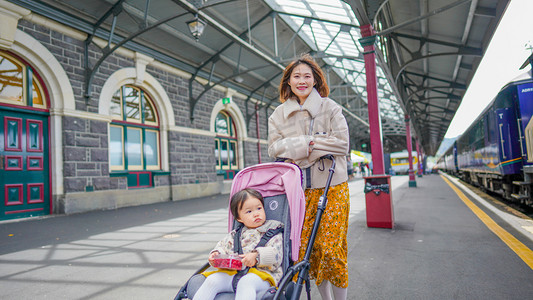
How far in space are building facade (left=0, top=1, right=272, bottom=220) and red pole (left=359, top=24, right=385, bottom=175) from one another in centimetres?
700

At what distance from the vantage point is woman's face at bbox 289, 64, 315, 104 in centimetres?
208

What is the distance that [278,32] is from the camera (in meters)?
12.6

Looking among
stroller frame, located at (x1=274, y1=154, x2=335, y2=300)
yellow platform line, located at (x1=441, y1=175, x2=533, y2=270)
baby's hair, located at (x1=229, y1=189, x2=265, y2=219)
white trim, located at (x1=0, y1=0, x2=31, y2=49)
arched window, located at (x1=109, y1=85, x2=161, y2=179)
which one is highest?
white trim, located at (x1=0, y1=0, x2=31, y2=49)

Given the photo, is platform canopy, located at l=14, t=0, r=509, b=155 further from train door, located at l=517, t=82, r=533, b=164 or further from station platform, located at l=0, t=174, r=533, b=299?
station platform, located at l=0, t=174, r=533, b=299

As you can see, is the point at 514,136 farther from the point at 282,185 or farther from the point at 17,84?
the point at 17,84

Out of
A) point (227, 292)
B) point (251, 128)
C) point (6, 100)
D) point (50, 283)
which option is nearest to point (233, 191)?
point (227, 292)

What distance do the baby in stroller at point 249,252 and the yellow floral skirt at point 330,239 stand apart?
11.7 inches

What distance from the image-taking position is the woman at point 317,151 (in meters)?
1.89

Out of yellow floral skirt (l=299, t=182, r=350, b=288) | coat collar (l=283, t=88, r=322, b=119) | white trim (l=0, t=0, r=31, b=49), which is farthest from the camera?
white trim (l=0, t=0, r=31, b=49)

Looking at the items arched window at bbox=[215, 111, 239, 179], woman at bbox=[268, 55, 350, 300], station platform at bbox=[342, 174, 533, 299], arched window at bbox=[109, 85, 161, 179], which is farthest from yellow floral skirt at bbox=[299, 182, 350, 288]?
arched window at bbox=[215, 111, 239, 179]

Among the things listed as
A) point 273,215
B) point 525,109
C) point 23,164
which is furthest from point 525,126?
point 23,164

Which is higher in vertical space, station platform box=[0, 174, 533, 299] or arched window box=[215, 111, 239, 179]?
arched window box=[215, 111, 239, 179]

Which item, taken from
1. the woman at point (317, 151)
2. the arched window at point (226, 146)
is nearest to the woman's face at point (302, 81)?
the woman at point (317, 151)

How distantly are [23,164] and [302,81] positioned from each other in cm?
766
